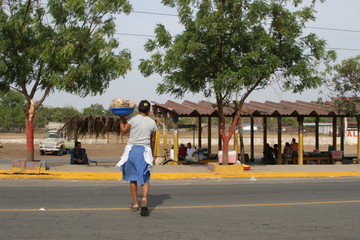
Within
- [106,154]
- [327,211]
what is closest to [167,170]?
[327,211]

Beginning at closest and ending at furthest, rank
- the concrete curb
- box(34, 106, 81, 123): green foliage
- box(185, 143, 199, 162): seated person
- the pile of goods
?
1. the pile of goods
2. the concrete curb
3. box(185, 143, 199, 162): seated person
4. box(34, 106, 81, 123): green foliage

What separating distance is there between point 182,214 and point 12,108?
70494 millimetres

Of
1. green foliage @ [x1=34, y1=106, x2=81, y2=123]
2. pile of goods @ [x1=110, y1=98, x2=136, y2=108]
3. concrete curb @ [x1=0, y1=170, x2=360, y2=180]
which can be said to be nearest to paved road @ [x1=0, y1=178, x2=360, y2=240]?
pile of goods @ [x1=110, y1=98, x2=136, y2=108]

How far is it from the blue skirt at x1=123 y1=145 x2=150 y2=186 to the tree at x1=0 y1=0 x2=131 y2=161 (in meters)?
7.21

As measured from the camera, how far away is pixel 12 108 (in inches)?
2773

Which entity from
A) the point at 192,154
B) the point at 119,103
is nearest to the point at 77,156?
the point at 192,154

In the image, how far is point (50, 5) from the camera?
1295 cm

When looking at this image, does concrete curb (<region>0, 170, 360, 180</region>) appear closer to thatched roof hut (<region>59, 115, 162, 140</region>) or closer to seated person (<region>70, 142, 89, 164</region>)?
seated person (<region>70, 142, 89, 164</region>)

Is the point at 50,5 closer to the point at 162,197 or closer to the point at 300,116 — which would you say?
the point at 162,197

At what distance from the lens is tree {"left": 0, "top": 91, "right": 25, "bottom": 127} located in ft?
220

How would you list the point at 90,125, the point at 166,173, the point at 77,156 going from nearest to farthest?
the point at 166,173, the point at 77,156, the point at 90,125

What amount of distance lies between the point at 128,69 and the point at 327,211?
8.53 meters

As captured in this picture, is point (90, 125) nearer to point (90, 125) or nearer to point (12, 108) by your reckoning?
point (90, 125)

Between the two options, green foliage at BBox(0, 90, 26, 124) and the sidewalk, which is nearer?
the sidewalk
